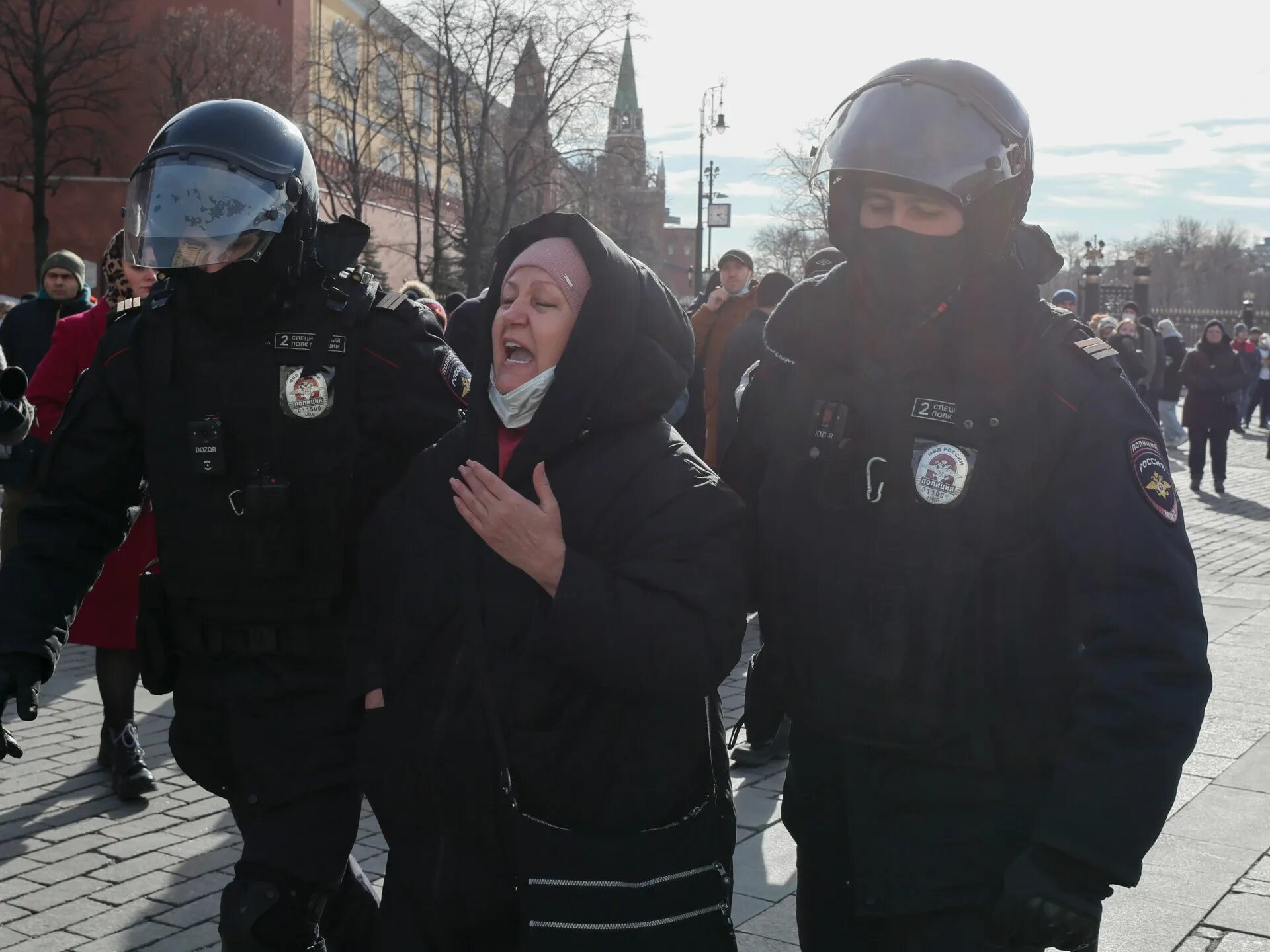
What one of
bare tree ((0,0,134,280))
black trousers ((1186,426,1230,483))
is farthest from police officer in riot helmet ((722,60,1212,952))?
bare tree ((0,0,134,280))

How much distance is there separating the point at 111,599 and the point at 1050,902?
418cm

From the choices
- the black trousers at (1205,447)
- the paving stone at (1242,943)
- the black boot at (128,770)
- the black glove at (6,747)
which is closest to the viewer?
the black glove at (6,747)

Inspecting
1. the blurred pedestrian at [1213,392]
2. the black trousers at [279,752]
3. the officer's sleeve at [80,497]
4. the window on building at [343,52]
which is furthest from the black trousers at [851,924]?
the window on building at [343,52]

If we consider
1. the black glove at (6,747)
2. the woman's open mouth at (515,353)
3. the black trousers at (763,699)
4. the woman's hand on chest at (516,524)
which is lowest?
the black glove at (6,747)

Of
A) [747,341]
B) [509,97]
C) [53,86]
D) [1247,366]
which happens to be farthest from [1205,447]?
[53,86]

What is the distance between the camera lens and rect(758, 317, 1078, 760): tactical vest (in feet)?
7.04

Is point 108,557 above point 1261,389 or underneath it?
above

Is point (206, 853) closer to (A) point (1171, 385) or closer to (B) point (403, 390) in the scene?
(B) point (403, 390)

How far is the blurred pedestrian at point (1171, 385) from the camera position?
61.8 ft

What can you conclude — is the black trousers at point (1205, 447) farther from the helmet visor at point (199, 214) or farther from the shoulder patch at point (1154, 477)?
the shoulder patch at point (1154, 477)

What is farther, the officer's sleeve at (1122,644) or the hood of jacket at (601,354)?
the hood of jacket at (601,354)

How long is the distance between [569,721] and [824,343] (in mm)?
790

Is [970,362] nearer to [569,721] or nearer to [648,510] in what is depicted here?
[648,510]

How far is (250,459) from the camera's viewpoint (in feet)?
10.0
